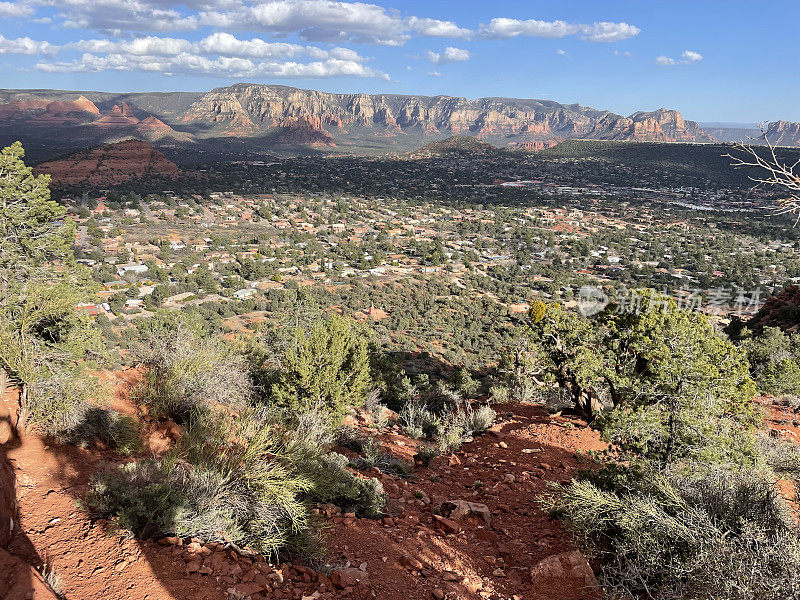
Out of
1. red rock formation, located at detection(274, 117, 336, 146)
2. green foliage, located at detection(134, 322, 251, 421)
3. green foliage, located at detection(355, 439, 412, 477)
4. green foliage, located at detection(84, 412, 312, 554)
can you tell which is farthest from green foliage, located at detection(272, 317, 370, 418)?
red rock formation, located at detection(274, 117, 336, 146)

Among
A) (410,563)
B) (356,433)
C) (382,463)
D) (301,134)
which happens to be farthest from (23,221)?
(301,134)

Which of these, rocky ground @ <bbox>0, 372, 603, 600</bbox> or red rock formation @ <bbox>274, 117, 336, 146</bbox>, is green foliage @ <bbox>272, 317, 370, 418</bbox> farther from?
red rock formation @ <bbox>274, 117, 336, 146</bbox>

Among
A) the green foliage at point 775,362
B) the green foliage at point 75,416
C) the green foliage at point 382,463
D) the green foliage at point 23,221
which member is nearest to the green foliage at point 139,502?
the green foliage at point 75,416

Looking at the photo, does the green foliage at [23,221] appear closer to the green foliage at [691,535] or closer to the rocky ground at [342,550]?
the rocky ground at [342,550]

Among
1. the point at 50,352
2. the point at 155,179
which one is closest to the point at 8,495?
the point at 50,352

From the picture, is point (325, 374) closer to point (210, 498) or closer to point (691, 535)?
point (210, 498)

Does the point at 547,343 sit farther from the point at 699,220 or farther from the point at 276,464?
the point at 699,220
